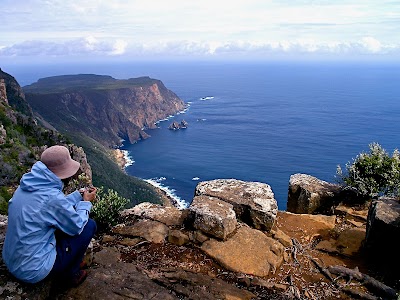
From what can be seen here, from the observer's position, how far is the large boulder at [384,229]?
821 centimetres

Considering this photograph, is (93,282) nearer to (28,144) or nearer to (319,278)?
(319,278)

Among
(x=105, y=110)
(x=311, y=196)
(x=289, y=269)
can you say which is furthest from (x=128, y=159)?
(x=289, y=269)

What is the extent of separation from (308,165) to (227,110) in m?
89.4

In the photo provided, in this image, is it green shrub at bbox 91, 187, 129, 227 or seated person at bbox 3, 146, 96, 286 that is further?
green shrub at bbox 91, 187, 129, 227

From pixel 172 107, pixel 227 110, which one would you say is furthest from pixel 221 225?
pixel 172 107

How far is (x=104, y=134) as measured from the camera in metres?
150

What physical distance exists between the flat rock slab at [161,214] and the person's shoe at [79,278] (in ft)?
12.8

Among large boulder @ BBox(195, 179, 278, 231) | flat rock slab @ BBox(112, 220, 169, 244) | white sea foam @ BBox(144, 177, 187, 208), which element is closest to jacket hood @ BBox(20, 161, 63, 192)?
flat rock slab @ BBox(112, 220, 169, 244)

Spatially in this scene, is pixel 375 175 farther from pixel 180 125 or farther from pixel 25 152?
pixel 180 125

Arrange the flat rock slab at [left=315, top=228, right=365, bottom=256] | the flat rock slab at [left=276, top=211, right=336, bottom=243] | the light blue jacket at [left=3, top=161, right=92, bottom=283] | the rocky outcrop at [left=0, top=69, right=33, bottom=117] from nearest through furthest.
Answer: the light blue jacket at [left=3, top=161, right=92, bottom=283], the flat rock slab at [left=315, top=228, right=365, bottom=256], the flat rock slab at [left=276, top=211, right=336, bottom=243], the rocky outcrop at [left=0, top=69, right=33, bottom=117]

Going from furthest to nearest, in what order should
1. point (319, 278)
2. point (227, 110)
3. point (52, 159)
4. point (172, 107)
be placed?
point (172, 107) → point (227, 110) → point (319, 278) → point (52, 159)

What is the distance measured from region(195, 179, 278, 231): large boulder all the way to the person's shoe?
535 cm

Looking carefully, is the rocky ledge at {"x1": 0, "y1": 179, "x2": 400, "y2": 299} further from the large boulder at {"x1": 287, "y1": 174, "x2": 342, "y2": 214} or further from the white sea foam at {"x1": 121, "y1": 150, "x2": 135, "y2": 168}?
the white sea foam at {"x1": 121, "y1": 150, "x2": 135, "y2": 168}

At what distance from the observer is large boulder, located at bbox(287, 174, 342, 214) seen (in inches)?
511
